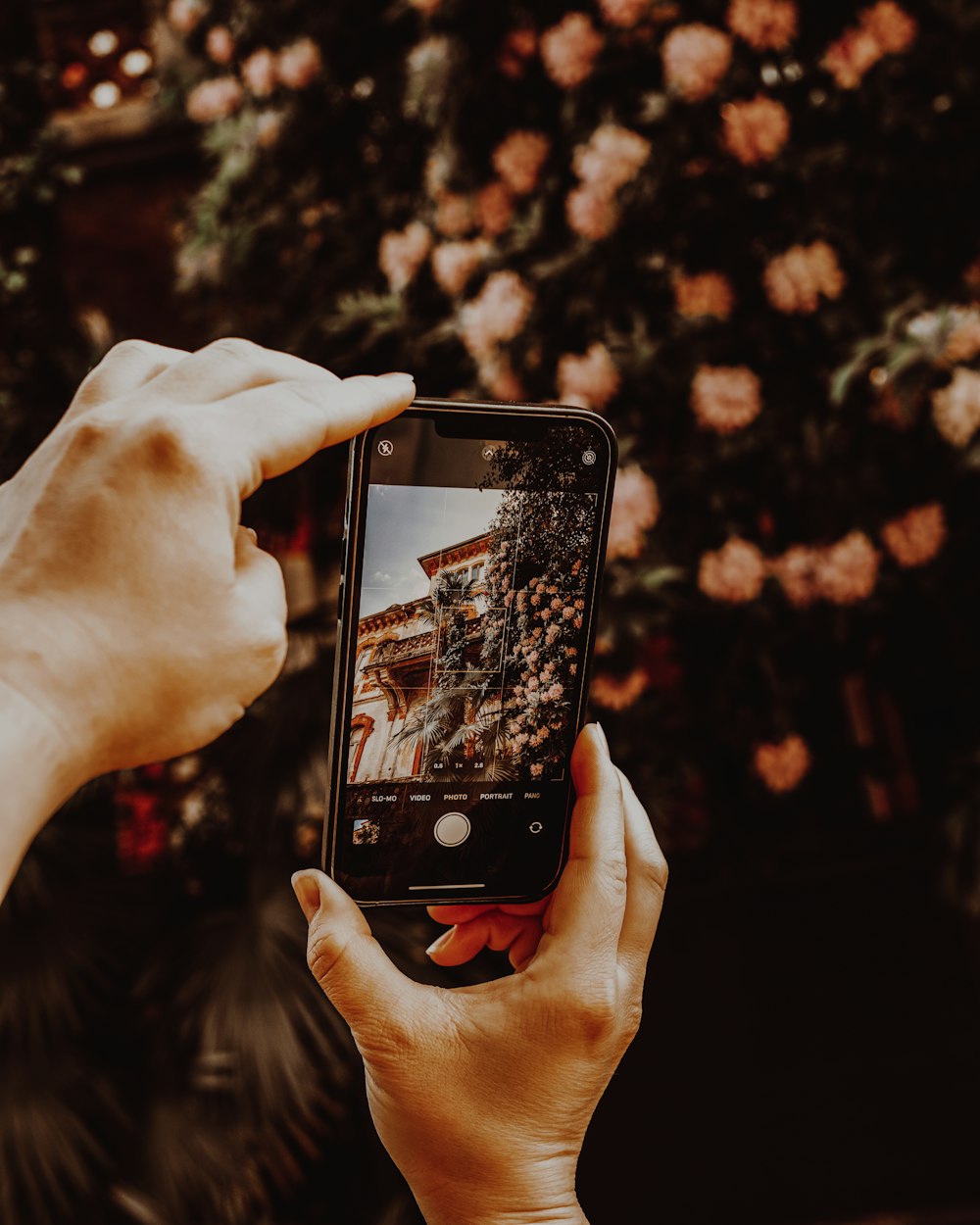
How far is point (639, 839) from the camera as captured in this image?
0.71m

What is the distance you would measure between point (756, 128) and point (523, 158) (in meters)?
0.42

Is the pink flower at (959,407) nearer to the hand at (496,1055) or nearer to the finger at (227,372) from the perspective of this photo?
the hand at (496,1055)

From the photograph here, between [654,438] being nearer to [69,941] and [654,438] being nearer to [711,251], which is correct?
[711,251]

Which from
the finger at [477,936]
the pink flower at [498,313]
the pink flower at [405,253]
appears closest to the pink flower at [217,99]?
the pink flower at [405,253]

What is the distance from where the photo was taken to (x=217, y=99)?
2305mm

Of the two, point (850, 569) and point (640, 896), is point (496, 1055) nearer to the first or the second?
point (640, 896)

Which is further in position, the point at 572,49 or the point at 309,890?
the point at 572,49

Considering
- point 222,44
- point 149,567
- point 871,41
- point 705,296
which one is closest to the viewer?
point 149,567

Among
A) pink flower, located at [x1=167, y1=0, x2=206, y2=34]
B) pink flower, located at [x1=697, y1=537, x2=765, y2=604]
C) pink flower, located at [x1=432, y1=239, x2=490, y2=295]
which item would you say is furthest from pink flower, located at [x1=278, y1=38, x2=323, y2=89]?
pink flower, located at [x1=697, y1=537, x2=765, y2=604]

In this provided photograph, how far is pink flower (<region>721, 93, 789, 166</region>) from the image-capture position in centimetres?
154

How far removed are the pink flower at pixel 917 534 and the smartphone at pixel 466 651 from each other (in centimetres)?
102

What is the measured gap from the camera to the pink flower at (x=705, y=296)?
1631mm

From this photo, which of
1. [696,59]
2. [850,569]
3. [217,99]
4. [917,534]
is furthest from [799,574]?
[217,99]

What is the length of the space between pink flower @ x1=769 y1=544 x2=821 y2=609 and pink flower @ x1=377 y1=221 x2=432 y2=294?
3.07 ft
